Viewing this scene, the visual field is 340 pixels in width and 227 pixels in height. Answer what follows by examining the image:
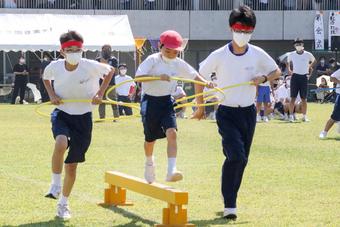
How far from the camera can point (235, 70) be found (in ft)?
31.4

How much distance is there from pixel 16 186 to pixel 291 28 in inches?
1480

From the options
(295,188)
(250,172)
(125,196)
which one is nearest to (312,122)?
(250,172)

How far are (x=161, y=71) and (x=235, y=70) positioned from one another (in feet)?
3.37

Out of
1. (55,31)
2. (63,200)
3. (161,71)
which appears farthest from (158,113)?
(55,31)

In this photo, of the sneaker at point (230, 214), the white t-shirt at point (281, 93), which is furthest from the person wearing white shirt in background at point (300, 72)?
the sneaker at point (230, 214)

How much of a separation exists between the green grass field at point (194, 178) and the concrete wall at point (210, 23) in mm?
23960

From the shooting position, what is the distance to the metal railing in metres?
46.8

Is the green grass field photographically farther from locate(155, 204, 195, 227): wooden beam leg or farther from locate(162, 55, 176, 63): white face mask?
locate(162, 55, 176, 63): white face mask

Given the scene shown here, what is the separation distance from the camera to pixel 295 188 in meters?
11.9

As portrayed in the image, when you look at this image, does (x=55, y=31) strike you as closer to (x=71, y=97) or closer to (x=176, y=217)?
(x=71, y=97)

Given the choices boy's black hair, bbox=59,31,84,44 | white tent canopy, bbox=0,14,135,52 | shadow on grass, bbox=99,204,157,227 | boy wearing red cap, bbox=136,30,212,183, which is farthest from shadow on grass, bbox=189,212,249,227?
white tent canopy, bbox=0,14,135,52

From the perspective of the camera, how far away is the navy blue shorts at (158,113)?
1038 centimetres

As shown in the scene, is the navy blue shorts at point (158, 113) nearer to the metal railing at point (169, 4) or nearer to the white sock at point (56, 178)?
the white sock at point (56, 178)

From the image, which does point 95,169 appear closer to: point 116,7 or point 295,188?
point 295,188
